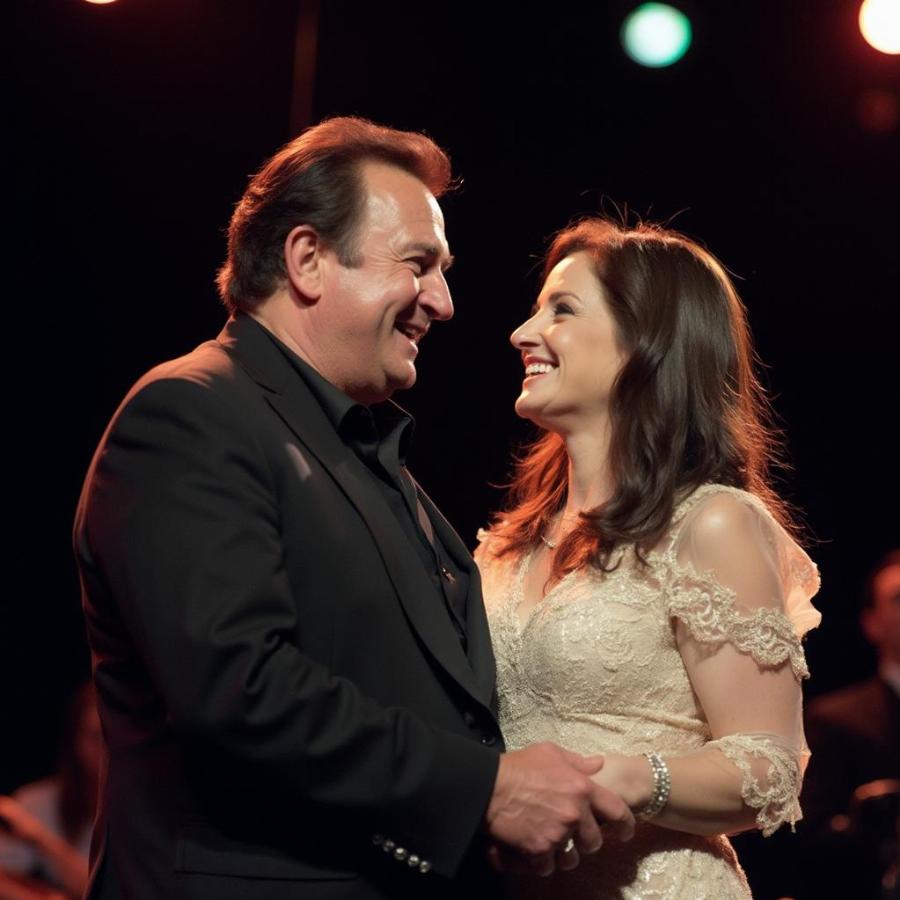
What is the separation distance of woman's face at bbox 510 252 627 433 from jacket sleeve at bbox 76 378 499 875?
90cm

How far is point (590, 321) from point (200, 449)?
1.04 metres

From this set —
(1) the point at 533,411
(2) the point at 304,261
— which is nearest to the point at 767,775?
(1) the point at 533,411

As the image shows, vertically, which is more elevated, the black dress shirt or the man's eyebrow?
the man's eyebrow

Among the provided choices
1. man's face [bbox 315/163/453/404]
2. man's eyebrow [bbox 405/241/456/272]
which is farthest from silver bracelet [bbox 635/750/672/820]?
man's eyebrow [bbox 405/241/456/272]

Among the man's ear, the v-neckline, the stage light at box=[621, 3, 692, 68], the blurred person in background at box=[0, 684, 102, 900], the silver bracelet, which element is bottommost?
the blurred person in background at box=[0, 684, 102, 900]

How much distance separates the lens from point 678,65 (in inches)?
201

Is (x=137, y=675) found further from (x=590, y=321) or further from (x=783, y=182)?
(x=783, y=182)

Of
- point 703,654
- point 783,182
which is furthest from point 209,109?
point 703,654

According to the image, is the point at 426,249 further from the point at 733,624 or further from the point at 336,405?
the point at 733,624

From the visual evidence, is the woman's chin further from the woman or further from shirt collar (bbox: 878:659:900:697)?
shirt collar (bbox: 878:659:900:697)

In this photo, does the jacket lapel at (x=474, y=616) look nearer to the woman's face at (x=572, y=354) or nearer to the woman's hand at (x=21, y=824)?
the woman's face at (x=572, y=354)

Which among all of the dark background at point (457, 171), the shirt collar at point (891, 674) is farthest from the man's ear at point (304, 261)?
the shirt collar at point (891, 674)

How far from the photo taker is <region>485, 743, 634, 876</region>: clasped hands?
1921mm

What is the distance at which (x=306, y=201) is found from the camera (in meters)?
2.40
